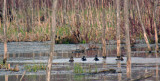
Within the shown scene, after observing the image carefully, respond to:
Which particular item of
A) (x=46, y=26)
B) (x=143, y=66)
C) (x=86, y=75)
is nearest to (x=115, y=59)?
(x=143, y=66)

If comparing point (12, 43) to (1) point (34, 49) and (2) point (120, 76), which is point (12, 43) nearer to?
(1) point (34, 49)

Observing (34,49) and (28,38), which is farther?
(28,38)

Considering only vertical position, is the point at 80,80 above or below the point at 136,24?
below

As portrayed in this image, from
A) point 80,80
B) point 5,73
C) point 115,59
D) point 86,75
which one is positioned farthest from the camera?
point 115,59

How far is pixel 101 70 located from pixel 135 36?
10.9 m

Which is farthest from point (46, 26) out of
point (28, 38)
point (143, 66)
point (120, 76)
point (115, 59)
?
point (120, 76)

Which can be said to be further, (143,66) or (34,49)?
(34,49)

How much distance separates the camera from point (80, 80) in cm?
1070

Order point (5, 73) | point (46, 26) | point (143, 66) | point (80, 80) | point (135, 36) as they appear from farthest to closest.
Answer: point (46, 26)
point (135, 36)
point (143, 66)
point (5, 73)
point (80, 80)

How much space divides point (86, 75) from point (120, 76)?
0.89 m

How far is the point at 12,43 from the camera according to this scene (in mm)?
24625

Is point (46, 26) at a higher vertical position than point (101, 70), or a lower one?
higher

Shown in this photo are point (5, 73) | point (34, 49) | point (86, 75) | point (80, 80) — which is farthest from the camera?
point (34, 49)

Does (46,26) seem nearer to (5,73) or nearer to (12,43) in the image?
(12,43)
